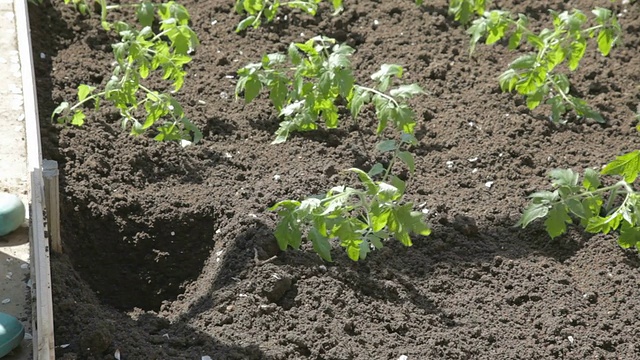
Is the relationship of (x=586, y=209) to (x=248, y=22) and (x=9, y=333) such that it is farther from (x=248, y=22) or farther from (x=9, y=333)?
(x=9, y=333)

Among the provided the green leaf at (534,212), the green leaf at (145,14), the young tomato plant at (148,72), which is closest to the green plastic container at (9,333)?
the young tomato plant at (148,72)

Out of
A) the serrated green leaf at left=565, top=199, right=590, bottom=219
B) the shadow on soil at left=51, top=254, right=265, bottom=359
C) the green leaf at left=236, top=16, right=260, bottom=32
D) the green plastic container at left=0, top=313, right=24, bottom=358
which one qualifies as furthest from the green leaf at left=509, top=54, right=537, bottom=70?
the green plastic container at left=0, top=313, right=24, bottom=358

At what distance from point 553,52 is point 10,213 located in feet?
7.73

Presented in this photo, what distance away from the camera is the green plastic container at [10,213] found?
3.80 metres

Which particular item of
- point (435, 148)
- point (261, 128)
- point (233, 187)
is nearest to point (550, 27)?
point (435, 148)

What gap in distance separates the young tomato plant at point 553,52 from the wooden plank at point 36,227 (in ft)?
6.46

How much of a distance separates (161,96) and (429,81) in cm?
139

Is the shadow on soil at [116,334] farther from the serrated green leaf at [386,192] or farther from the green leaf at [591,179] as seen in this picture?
the green leaf at [591,179]

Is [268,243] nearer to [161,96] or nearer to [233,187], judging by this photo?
[233,187]

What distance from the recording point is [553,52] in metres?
4.42

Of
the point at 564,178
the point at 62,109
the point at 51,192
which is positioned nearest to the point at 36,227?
the point at 51,192

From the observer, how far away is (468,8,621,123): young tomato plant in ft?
14.2

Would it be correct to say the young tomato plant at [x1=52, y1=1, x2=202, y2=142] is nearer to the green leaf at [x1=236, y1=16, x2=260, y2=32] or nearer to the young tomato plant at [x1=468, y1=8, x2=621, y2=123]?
the green leaf at [x1=236, y1=16, x2=260, y2=32]

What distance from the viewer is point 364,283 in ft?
12.4
